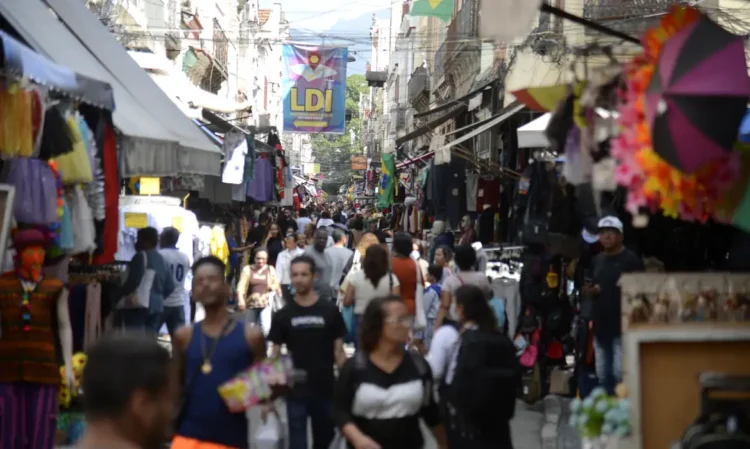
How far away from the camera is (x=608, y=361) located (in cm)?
970

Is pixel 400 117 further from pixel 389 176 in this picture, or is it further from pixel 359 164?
pixel 389 176

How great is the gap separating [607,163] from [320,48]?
26009mm

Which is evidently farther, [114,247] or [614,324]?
[614,324]

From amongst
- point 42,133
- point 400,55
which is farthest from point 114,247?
point 400,55

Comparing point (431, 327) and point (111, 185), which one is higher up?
point (111, 185)

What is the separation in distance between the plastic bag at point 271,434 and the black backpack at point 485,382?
103 cm

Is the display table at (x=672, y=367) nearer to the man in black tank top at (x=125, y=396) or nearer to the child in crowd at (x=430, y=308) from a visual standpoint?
the man in black tank top at (x=125, y=396)

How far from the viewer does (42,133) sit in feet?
23.9

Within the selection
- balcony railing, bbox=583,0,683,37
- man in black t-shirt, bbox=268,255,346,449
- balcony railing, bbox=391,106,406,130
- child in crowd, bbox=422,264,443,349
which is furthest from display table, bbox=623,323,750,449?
balcony railing, bbox=391,106,406,130

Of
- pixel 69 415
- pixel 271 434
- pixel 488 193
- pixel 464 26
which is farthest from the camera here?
pixel 464 26

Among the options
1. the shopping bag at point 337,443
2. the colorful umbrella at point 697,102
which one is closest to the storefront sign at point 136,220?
the shopping bag at point 337,443

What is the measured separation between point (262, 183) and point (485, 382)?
58.1ft

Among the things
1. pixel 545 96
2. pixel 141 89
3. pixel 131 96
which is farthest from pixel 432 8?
pixel 545 96

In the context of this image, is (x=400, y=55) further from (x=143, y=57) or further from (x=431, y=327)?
(x=431, y=327)
